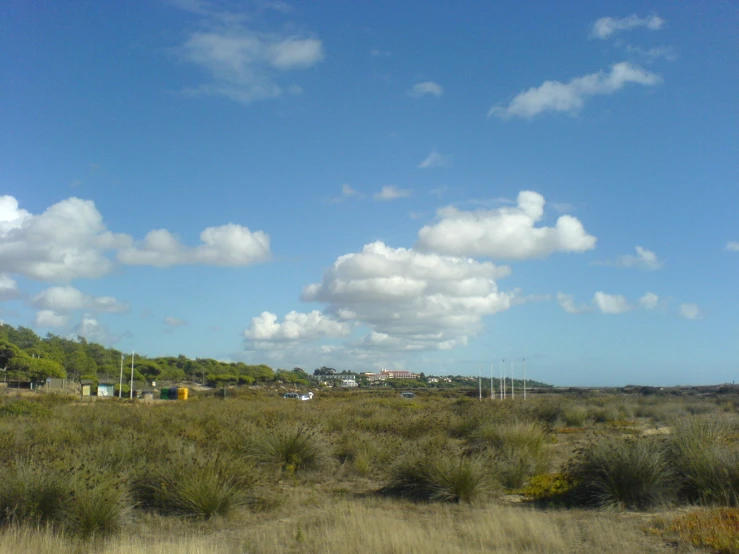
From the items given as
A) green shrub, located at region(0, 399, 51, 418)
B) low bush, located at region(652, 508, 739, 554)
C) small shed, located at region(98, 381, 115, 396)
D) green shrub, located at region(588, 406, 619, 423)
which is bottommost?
small shed, located at region(98, 381, 115, 396)

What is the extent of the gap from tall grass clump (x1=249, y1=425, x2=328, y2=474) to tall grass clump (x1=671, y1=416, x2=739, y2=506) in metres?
8.15

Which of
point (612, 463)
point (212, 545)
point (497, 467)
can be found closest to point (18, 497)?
point (212, 545)

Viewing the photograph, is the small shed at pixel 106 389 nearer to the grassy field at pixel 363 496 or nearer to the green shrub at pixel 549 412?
the green shrub at pixel 549 412

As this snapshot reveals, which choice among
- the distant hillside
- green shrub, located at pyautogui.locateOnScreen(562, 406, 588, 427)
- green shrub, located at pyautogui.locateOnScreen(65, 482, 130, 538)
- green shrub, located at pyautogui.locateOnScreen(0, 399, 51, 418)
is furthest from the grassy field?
the distant hillside

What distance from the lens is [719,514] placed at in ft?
31.9

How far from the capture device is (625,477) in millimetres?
11852

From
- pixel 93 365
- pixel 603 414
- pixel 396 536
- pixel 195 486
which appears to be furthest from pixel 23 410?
pixel 93 365

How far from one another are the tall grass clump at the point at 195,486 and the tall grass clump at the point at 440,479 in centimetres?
297

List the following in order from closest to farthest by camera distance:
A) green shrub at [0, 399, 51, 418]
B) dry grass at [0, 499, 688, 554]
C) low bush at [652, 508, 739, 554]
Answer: low bush at [652, 508, 739, 554], dry grass at [0, 499, 688, 554], green shrub at [0, 399, 51, 418]

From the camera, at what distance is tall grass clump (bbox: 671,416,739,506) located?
11.6 metres

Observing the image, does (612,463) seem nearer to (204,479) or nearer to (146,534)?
(204,479)

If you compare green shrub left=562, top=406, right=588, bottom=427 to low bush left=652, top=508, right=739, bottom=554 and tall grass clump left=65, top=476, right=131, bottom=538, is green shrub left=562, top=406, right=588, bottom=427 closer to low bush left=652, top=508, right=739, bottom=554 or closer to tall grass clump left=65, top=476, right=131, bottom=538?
low bush left=652, top=508, right=739, bottom=554

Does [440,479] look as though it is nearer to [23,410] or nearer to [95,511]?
[95,511]

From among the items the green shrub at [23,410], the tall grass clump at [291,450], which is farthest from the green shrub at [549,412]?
the green shrub at [23,410]
